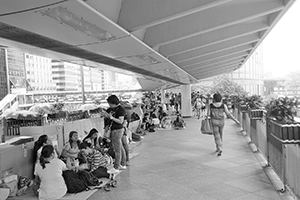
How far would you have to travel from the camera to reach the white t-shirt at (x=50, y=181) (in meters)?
4.65

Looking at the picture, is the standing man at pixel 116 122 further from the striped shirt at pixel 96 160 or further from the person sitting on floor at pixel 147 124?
the person sitting on floor at pixel 147 124

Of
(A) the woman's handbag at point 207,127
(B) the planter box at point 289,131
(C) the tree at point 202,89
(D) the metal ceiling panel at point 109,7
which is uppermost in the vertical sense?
(D) the metal ceiling panel at point 109,7

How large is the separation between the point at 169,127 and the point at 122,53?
8446 millimetres

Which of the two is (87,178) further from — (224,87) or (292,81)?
(292,81)

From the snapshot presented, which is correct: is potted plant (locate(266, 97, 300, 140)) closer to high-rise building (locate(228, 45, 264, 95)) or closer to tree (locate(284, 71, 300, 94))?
tree (locate(284, 71, 300, 94))

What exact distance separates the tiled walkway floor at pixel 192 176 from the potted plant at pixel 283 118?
985mm

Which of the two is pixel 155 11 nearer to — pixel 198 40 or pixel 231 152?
pixel 198 40

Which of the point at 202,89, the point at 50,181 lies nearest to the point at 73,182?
the point at 50,181

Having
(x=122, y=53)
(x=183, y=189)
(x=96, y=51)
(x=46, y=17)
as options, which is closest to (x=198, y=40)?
(x=122, y=53)

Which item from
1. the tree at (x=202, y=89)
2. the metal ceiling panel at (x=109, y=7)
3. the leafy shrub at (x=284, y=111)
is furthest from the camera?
the tree at (x=202, y=89)

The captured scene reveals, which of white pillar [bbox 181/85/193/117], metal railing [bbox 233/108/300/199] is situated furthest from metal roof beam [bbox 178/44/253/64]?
white pillar [bbox 181/85/193/117]

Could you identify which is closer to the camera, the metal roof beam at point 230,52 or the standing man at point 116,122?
the standing man at point 116,122

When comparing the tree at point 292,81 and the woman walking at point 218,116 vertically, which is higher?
the tree at point 292,81

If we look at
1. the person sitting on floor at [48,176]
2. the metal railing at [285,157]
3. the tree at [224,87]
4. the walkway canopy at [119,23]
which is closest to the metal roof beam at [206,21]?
the walkway canopy at [119,23]
